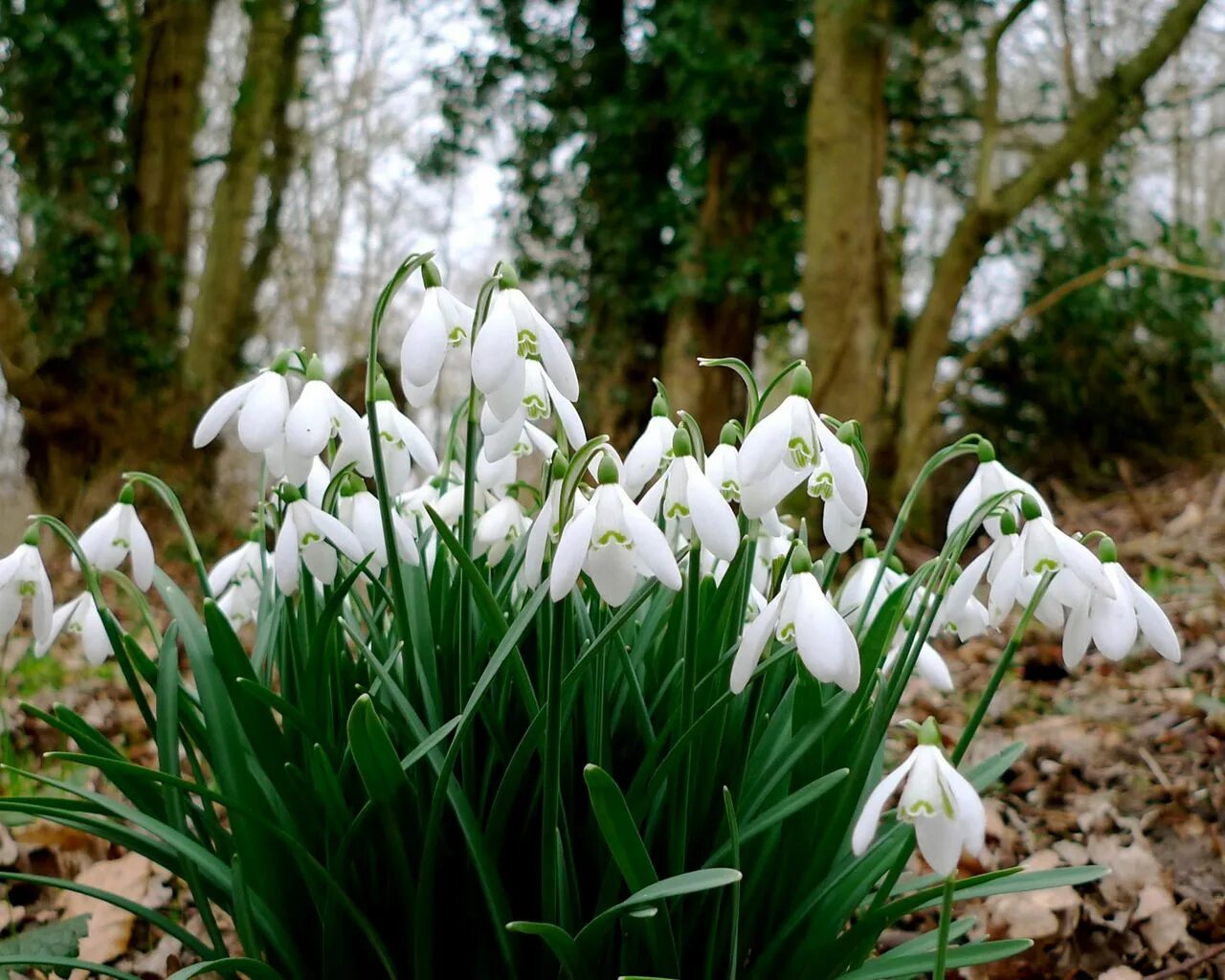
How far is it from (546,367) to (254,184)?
716cm

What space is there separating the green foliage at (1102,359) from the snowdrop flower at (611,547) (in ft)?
23.5

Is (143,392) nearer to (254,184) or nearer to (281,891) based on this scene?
(254,184)

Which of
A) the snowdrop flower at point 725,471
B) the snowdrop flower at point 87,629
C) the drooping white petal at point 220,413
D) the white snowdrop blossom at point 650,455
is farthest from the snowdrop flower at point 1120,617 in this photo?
the snowdrop flower at point 87,629

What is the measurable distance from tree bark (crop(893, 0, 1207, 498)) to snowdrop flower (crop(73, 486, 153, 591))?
5.09 m

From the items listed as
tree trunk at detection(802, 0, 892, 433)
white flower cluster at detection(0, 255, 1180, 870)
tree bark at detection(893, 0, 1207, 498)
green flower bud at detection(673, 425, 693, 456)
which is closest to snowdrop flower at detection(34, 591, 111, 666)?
white flower cluster at detection(0, 255, 1180, 870)

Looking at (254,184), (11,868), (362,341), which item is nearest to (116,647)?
(11,868)

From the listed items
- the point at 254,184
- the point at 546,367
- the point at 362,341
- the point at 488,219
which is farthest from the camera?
the point at 362,341

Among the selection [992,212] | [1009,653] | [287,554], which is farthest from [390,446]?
[992,212]

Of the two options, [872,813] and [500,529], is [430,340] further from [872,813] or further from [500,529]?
[872,813]

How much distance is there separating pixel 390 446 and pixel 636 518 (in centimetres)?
54

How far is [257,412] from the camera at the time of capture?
1.24 metres

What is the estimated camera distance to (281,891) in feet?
4.55

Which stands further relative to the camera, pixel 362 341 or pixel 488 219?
pixel 362 341

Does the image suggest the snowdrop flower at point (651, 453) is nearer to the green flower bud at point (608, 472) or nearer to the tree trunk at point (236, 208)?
the green flower bud at point (608, 472)
